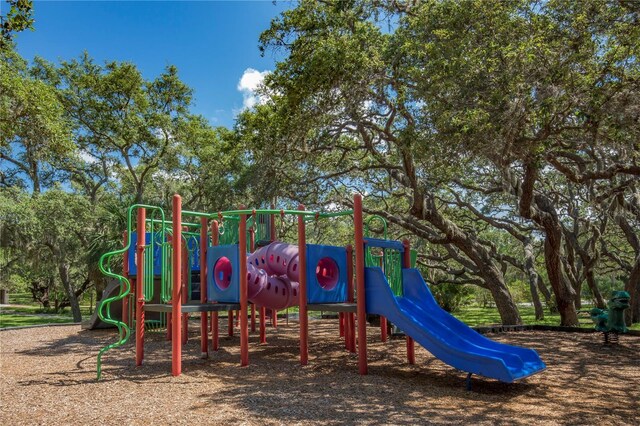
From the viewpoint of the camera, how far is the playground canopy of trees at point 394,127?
24.7ft

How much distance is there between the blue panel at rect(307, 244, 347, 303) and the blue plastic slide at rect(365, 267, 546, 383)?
3.31 feet

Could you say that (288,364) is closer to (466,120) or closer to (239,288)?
(239,288)

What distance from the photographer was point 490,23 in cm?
850

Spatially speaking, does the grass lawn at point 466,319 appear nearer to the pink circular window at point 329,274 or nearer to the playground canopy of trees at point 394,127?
the playground canopy of trees at point 394,127

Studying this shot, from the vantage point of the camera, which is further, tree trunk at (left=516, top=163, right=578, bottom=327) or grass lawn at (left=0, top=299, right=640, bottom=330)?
grass lawn at (left=0, top=299, right=640, bottom=330)

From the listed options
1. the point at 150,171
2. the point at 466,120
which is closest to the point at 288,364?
the point at 466,120

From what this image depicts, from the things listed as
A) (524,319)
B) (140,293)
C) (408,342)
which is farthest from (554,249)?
(140,293)

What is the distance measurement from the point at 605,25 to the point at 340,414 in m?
6.17

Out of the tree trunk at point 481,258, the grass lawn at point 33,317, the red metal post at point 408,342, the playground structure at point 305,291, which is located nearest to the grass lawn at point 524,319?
the tree trunk at point 481,258

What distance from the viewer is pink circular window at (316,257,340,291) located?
8.22 metres

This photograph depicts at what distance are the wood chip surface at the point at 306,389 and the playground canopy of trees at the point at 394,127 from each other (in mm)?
3389

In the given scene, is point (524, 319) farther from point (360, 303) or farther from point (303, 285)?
point (360, 303)

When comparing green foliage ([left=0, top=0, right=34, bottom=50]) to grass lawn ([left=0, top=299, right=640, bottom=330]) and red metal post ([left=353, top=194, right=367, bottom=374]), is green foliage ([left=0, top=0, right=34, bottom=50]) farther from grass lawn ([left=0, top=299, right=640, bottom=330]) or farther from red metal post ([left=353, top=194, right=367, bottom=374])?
grass lawn ([left=0, top=299, right=640, bottom=330])

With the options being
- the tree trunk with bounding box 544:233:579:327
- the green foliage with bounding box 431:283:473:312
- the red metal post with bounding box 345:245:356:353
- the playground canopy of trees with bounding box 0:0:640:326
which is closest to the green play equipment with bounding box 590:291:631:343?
the playground canopy of trees with bounding box 0:0:640:326
